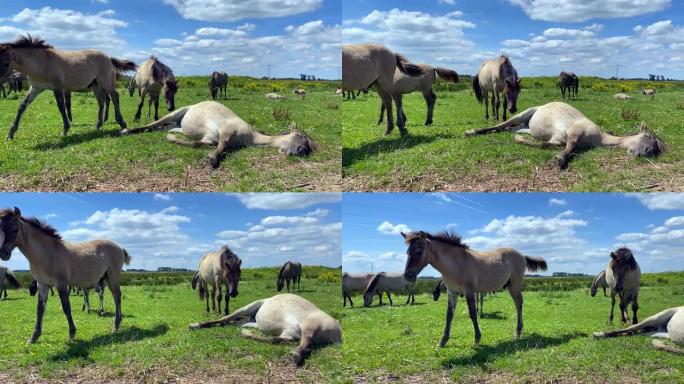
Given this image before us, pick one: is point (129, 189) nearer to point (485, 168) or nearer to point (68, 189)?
point (68, 189)

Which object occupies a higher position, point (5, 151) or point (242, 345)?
point (5, 151)

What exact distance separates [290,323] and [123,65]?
1075 cm

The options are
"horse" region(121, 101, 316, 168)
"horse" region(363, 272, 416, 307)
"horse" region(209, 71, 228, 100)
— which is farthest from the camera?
"horse" region(209, 71, 228, 100)

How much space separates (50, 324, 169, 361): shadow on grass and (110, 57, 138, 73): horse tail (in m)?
8.78

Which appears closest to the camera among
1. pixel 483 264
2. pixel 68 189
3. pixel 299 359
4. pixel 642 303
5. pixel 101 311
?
pixel 299 359

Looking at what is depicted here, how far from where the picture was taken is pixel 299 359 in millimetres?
8414

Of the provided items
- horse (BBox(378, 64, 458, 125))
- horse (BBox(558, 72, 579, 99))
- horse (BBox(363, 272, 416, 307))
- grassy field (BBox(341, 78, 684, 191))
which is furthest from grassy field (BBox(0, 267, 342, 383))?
horse (BBox(558, 72, 579, 99))

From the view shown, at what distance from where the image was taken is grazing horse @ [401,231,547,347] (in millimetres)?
9320

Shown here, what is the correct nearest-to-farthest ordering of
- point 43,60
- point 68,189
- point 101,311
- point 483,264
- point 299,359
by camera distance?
1. point 299,359
2. point 68,189
3. point 483,264
4. point 43,60
5. point 101,311

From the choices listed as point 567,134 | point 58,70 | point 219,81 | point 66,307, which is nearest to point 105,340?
point 66,307

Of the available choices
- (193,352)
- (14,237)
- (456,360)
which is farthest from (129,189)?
(456,360)

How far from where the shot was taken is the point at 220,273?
512 inches

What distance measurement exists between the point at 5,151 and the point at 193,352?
6276 mm

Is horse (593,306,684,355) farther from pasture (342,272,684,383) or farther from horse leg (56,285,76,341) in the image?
horse leg (56,285,76,341)
